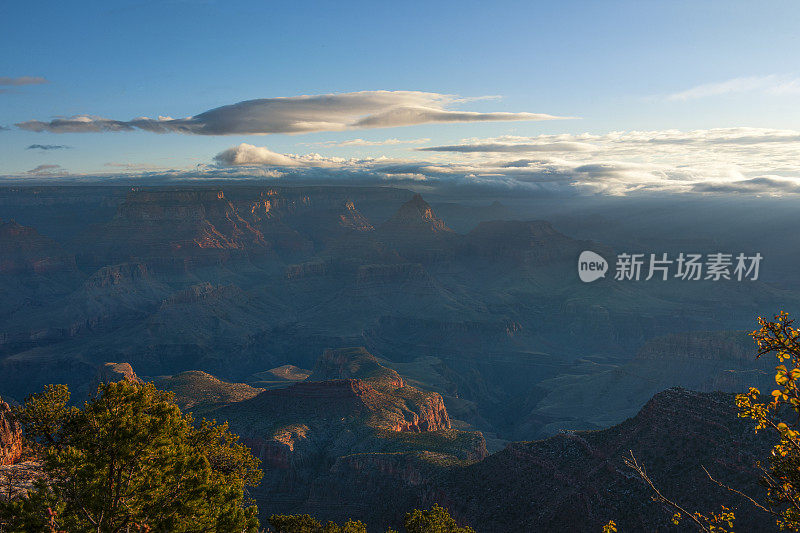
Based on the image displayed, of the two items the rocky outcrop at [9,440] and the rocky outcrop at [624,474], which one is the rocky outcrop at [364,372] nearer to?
the rocky outcrop at [624,474]

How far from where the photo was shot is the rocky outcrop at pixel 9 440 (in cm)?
5256

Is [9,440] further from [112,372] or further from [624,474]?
[112,372]

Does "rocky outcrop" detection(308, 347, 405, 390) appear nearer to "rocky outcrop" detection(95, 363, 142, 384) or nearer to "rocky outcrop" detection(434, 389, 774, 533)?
"rocky outcrop" detection(95, 363, 142, 384)

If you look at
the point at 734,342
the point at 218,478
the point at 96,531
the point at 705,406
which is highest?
the point at 96,531

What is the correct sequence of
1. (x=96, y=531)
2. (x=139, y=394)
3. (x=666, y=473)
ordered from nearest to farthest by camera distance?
1. (x=96, y=531)
2. (x=139, y=394)
3. (x=666, y=473)

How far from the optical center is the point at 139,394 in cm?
3020

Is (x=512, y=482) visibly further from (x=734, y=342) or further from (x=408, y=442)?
(x=734, y=342)

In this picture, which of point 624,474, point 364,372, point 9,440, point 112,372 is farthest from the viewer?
point 364,372

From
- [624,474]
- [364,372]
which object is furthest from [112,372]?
[624,474]

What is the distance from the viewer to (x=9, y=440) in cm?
5466

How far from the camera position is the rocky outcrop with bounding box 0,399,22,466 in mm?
52562

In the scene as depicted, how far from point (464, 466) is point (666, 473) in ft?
98.3

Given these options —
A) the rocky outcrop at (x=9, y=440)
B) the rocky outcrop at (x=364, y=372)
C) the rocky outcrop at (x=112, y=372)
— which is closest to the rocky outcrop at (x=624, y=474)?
the rocky outcrop at (x=9, y=440)

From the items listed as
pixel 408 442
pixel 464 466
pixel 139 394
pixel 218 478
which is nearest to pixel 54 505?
pixel 139 394
